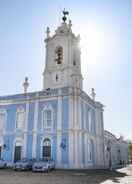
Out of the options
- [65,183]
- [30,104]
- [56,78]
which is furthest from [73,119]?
[65,183]

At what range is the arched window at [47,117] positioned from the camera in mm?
27531

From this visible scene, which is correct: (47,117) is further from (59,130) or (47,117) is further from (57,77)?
(57,77)

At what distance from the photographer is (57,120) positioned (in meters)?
26.9

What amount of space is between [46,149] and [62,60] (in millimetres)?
13508

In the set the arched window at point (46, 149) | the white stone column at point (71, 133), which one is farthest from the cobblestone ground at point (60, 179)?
the arched window at point (46, 149)

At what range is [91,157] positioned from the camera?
2977 centimetres

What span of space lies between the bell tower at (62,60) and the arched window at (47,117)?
5625mm

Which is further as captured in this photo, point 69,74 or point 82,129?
point 69,74

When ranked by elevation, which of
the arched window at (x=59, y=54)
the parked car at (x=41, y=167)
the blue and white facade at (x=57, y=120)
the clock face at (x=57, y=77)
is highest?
the arched window at (x=59, y=54)

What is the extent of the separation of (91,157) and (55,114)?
798 centimetres

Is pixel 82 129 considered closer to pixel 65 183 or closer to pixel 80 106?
pixel 80 106

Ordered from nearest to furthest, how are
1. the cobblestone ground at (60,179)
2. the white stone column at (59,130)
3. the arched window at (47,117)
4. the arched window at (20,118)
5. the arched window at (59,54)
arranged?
the cobblestone ground at (60,179), the white stone column at (59,130), the arched window at (47,117), the arched window at (20,118), the arched window at (59,54)

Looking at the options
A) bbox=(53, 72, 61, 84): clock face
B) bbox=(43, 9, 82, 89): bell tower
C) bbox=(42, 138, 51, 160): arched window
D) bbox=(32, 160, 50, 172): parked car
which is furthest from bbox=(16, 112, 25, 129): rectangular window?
bbox=(32, 160, 50, 172): parked car

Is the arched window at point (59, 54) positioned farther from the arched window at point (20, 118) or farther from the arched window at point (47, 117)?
the arched window at point (20, 118)
